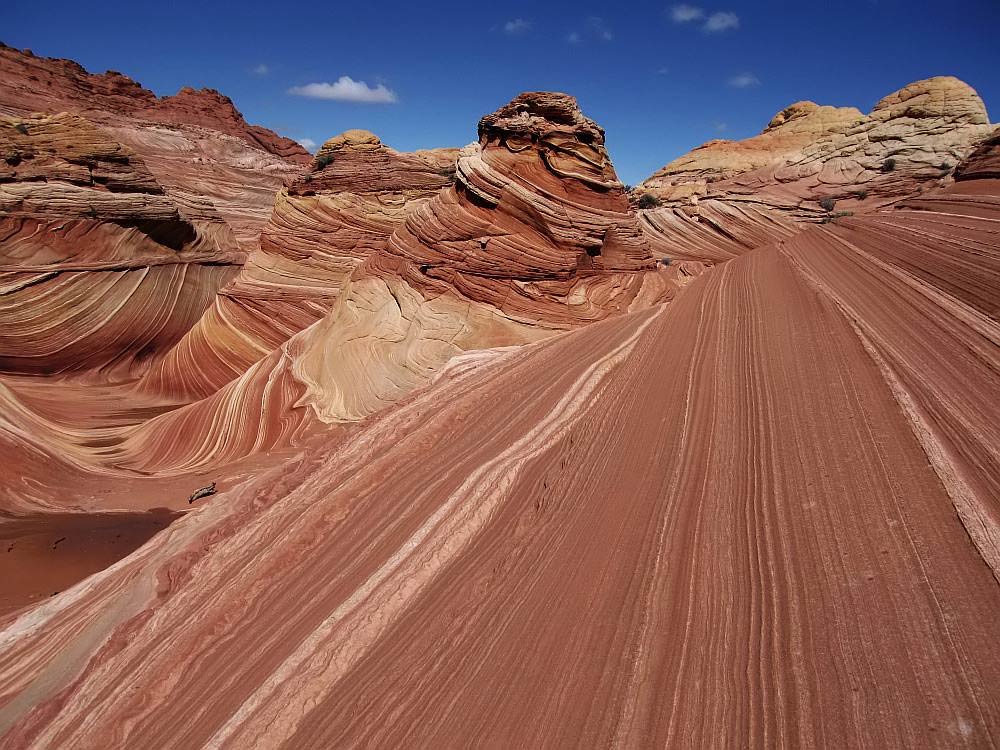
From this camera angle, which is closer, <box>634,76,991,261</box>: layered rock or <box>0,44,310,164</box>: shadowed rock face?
<box>634,76,991,261</box>: layered rock

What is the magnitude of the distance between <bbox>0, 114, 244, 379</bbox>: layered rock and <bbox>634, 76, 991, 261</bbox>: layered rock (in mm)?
12417

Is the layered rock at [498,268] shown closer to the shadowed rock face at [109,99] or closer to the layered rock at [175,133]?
the layered rock at [175,133]

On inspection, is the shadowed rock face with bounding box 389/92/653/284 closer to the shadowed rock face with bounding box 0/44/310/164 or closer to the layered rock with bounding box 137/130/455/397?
the layered rock with bounding box 137/130/455/397

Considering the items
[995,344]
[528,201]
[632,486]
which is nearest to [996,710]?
[632,486]

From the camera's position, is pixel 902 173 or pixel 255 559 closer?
pixel 255 559

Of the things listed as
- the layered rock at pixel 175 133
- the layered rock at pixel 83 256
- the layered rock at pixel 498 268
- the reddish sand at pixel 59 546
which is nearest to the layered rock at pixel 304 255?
the layered rock at pixel 83 256

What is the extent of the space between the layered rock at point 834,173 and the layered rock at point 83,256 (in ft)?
40.7

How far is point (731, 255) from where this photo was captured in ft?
36.7

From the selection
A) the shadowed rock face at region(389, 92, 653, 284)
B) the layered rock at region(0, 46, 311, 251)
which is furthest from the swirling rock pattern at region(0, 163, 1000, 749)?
the layered rock at region(0, 46, 311, 251)

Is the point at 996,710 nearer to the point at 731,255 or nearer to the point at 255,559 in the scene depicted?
the point at 255,559

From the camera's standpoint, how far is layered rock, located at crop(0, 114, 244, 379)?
11570 mm

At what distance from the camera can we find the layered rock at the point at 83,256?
456 inches

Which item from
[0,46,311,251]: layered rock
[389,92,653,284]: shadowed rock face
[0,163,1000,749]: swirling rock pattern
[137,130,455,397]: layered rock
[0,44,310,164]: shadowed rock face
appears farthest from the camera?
[0,44,310,164]: shadowed rock face

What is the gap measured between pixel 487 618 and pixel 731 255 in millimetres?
10654
